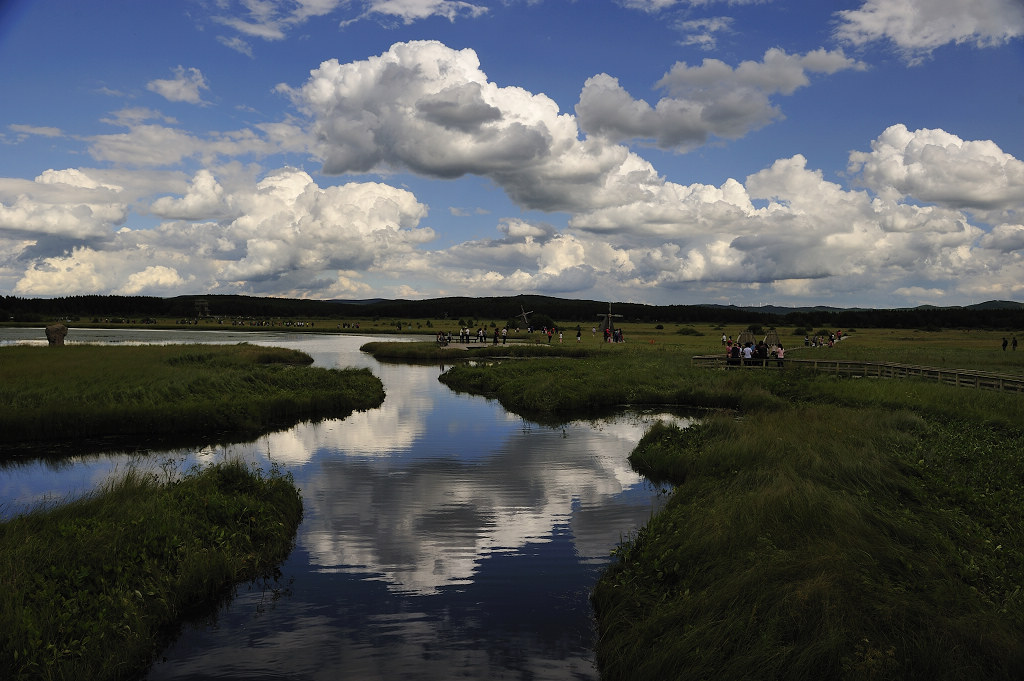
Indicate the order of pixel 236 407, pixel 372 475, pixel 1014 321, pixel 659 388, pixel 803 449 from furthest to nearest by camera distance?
pixel 1014 321 < pixel 659 388 < pixel 236 407 < pixel 372 475 < pixel 803 449

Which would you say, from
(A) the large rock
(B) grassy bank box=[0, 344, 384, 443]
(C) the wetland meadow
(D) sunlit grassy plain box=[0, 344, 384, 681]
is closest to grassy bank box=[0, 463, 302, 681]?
(D) sunlit grassy plain box=[0, 344, 384, 681]

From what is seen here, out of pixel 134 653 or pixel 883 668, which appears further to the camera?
pixel 134 653

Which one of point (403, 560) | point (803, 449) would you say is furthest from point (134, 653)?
point (803, 449)

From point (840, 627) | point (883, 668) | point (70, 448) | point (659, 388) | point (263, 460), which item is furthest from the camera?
point (659, 388)

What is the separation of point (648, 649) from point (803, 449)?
11.1 m

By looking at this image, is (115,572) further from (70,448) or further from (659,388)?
(659,388)

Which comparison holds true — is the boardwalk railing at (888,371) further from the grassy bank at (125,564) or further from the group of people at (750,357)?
the grassy bank at (125,564)

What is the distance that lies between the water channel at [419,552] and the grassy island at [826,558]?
1167 millimetres

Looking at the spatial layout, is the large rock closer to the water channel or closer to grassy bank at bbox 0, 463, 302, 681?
the water channel

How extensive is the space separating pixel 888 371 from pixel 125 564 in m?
43.1

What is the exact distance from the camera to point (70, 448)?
2450cm

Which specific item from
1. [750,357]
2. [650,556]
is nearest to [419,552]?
[650,556]

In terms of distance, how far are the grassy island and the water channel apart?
3.83 ft

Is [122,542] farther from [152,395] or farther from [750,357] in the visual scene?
[750,357]
